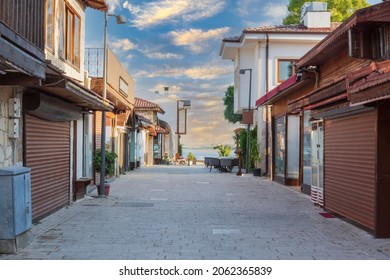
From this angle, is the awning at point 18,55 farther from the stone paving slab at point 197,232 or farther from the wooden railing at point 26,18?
the stone paving slab at point 197,232

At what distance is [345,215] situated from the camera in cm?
1037

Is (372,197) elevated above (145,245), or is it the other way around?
(372,197)

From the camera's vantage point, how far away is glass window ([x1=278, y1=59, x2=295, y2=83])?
1034 inches

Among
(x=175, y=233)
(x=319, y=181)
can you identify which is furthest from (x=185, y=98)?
(x=175, y=233)

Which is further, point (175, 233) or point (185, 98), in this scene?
point (185, 98)

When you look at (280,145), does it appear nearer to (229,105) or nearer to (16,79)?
(16,79)

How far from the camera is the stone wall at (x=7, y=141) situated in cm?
859

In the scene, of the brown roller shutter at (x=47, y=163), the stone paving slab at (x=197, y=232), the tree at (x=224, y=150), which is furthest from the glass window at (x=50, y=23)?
the tree at (x=224, y=150)

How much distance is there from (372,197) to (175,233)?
3.45 m

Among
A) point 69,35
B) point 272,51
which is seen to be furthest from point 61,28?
point 272,51

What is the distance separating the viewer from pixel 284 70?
86.7ft

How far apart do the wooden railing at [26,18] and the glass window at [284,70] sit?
18609 mm

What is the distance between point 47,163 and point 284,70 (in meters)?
17.7

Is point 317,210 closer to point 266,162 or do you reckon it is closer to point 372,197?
point 372,197
